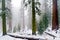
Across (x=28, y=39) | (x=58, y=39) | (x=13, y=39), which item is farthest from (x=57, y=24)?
(x=13, y=39)

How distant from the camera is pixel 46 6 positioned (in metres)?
13.4

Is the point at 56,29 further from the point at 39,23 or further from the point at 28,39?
the point at 28,39

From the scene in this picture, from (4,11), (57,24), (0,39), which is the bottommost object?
Answer: (0,39)

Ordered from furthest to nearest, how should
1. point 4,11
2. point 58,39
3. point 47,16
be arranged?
point 47,16 → point 4,11 → point 58,39

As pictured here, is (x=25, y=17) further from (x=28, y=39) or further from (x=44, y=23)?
(x=28, y=39)

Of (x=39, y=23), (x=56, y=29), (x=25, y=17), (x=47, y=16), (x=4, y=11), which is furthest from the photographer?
(x=25, y=17)

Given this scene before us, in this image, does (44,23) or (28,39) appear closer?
(28,39)

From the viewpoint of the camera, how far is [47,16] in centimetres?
1145

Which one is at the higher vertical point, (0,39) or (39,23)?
(39,23)

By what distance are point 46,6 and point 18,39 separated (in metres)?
7.00

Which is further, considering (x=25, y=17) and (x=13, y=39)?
(x=25, y=17)

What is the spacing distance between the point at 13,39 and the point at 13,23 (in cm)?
447

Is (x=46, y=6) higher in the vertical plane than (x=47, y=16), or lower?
higher

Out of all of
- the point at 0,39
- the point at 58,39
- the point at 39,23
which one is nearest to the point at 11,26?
the point at 39,23
